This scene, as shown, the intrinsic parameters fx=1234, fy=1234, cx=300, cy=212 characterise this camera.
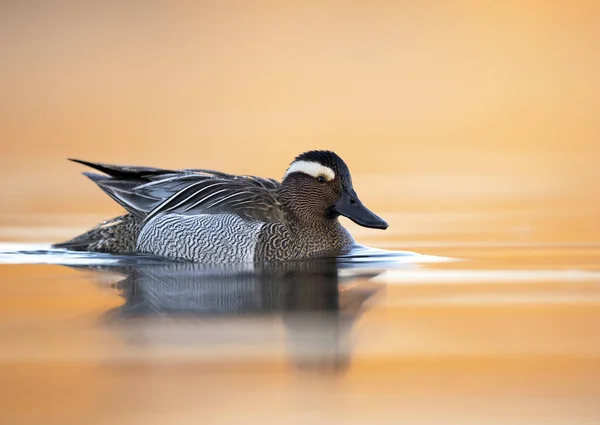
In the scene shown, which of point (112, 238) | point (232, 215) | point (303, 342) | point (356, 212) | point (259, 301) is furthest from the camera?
point (112, 238)

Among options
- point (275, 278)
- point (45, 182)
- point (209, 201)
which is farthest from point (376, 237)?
point (45, 182)

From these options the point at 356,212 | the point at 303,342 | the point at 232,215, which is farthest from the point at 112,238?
the point at 303,342

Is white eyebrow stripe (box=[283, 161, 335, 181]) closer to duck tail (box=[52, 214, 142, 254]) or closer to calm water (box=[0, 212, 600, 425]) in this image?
calm water (box=[0, 212, 600, 425])

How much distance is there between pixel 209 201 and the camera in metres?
10.4

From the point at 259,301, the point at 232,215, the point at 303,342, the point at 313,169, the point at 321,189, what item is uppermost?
the point at 313,169

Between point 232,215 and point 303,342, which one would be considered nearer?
point 303,342

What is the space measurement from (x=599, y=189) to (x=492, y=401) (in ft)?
42.8

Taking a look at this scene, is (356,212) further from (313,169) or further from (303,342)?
(303,342)

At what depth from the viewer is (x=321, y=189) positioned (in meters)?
10.5

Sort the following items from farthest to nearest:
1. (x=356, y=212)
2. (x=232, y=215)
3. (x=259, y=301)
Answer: (x=356, y=212)
(x=232, y=215)
(x=259, y=301)

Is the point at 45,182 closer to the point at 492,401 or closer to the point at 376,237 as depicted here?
the point at 376,237

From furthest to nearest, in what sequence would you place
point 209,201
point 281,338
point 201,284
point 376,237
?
point 376,237 < point 209,201 < point 201,284 < point 281,338

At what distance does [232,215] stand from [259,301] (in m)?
2.53

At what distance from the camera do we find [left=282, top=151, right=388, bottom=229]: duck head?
1045 cm
